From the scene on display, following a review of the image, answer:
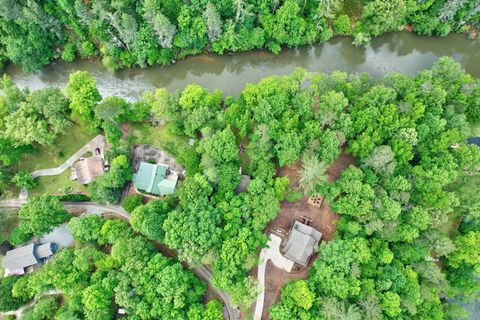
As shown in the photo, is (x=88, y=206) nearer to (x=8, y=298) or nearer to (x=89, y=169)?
(x=89, y=169)

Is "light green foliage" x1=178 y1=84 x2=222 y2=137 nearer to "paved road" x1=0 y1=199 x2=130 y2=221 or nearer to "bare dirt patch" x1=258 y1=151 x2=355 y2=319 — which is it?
"bare dirt patch" x1=258 y1=151 x2=355 y2=319

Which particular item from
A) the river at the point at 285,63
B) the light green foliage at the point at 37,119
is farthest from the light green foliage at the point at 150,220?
the river at the point at 285,63

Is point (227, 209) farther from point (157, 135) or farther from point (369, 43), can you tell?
point (369, 43)

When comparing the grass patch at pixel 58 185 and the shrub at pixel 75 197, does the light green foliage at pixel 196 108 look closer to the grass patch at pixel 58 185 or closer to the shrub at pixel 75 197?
the shrub at pixel 75 197

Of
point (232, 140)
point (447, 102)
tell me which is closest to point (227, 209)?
point (232, 140)

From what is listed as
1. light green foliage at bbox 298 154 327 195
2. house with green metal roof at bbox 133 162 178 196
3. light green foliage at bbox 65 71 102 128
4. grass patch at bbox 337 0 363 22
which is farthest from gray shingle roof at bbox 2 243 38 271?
grass patch at bbox 337 0 363 22

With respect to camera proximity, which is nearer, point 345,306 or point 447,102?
point 345,306
